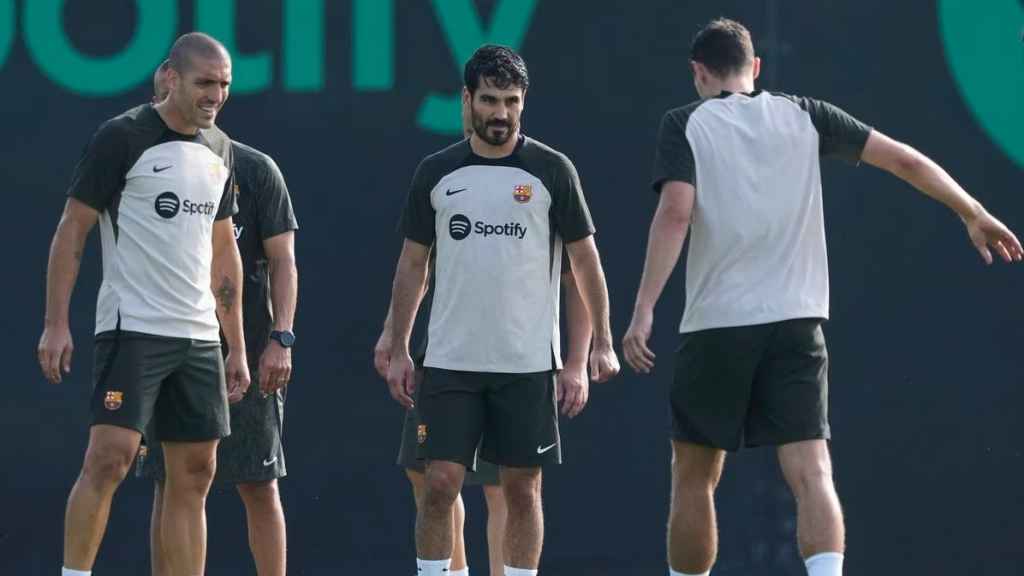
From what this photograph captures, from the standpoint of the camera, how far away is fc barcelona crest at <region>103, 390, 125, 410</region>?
5480mm

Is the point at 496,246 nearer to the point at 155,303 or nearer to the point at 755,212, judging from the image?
the point at 755,212

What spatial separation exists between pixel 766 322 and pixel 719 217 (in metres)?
0.36

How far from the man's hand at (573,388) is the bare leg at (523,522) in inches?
10.2

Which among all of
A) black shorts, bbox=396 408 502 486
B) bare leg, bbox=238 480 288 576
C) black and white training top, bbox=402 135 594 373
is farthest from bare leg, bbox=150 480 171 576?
black and white training top, bbox=402 135 594 373

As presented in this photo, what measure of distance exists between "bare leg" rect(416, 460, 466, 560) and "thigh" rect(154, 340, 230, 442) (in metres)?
0.71

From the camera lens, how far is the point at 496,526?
6617 mm

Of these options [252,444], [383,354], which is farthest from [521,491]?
[252,444]

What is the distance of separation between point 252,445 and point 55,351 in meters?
0.99

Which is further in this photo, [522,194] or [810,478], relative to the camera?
[522,194]

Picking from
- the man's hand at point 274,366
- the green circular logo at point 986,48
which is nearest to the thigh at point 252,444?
the man's hand at point 274,366

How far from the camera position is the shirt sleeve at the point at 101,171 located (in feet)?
18.4

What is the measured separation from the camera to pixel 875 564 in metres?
7.25

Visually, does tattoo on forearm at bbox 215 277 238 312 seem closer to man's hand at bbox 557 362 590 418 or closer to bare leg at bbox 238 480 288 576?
bare leg at bbox 238 480 288 576

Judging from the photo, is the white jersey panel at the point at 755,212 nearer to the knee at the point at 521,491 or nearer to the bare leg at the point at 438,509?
the knee at the point at 521,491
